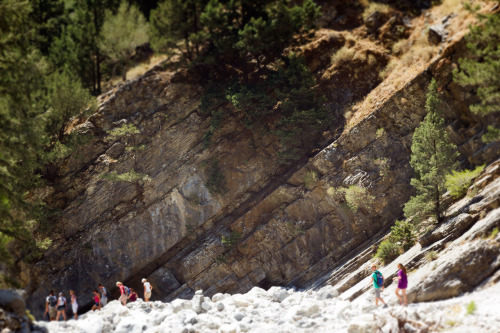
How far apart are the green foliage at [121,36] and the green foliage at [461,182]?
2511 centimetres

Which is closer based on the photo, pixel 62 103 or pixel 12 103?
pixel 12 103

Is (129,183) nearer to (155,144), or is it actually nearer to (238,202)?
(155,144)

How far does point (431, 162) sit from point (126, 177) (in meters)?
17.2

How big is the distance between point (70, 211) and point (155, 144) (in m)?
6.56

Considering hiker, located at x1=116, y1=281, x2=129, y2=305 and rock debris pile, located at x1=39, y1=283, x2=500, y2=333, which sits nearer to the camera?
rock debris pile, located at x1=39, y1=283, x2=500, y2=333

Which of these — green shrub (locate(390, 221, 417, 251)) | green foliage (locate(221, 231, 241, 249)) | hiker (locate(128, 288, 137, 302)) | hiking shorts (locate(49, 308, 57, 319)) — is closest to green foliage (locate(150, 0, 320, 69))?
green foliage (locate(221, 231, 241, 249))

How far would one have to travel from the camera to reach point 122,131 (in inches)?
1001

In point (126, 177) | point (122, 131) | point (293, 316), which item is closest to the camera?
point (293, 316)

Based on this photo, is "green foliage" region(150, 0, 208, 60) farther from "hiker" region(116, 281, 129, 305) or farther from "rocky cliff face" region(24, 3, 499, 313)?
"hiker" region(116, 281, 129, 305)

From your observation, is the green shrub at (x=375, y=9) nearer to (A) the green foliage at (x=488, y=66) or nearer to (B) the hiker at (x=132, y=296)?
(A) the green foliage at (x=488, y=66)

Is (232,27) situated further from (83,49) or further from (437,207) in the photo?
(437,207)

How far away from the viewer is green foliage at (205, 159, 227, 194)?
2447 centimetres

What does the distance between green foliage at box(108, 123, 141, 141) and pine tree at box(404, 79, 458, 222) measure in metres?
16.7

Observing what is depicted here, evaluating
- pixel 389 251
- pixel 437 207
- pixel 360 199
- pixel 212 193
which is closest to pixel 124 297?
pixel 212 193
